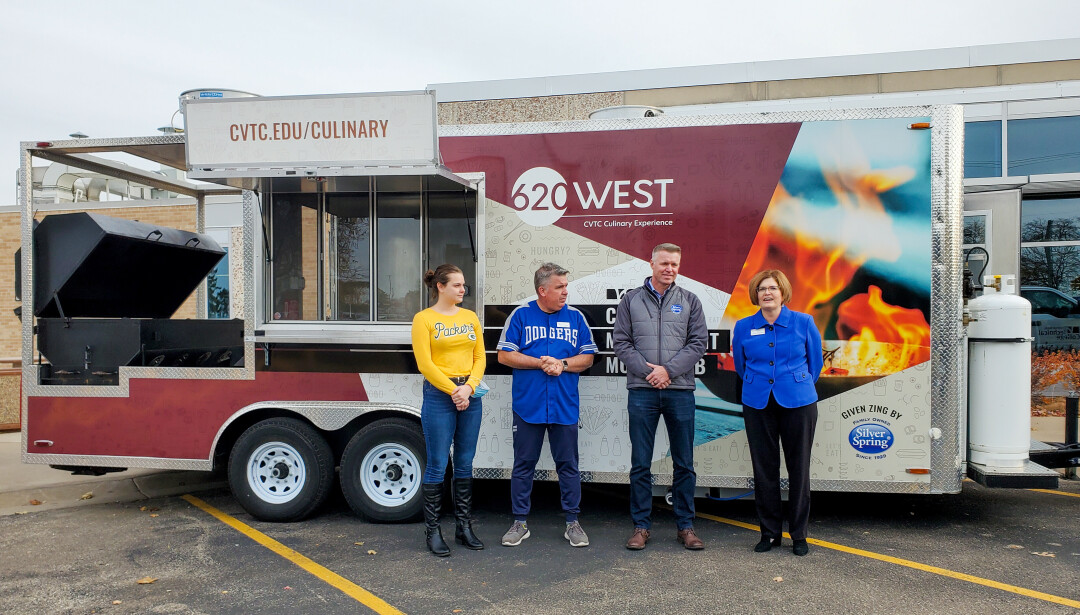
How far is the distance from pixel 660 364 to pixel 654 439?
52 cm

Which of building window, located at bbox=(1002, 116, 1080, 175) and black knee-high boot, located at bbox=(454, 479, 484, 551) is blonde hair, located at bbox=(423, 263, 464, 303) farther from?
building window, located at bbox=(1002, 116, 1080, 175)

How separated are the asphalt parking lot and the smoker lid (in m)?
1.73

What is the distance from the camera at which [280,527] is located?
17.6 feet

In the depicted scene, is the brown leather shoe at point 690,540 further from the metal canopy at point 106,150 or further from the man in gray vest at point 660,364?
the metal canopy at point 106,150

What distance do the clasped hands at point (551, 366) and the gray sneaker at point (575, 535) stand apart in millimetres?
1040

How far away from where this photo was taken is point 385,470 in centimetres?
538

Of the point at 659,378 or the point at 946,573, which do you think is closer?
the point at 946,573

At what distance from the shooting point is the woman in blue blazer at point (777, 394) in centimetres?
456

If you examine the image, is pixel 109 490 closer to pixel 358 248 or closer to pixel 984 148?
pixel 358 248

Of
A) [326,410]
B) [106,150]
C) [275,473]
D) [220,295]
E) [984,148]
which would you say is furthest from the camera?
[220,295]

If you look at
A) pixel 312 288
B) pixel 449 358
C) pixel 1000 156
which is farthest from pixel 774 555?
pixel 1000 156

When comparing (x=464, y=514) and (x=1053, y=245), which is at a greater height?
(x=1053, y=245)

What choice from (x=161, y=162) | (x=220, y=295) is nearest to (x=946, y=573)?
(x=161, y=162)

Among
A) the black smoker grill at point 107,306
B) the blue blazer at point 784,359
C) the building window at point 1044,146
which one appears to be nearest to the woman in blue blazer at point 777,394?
the blue blazer at point 784,359
